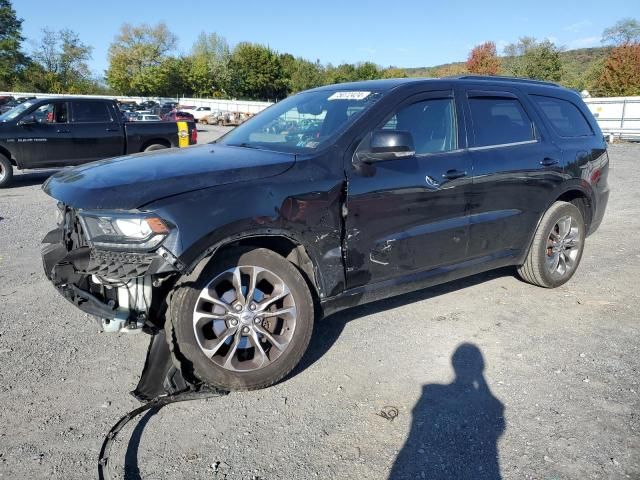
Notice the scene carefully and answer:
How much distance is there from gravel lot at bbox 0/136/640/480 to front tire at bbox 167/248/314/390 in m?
0.18

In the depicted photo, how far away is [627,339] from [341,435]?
2.59 metres

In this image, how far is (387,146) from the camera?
339 centimetres

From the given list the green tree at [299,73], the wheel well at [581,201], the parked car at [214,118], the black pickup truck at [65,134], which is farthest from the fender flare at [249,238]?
the green tree at [299,73]

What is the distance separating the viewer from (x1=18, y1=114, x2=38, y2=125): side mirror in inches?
420

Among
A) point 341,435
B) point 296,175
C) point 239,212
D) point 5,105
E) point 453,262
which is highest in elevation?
point 5,105

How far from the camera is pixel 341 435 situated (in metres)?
2.82

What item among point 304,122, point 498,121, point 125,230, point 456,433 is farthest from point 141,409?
point 498,121

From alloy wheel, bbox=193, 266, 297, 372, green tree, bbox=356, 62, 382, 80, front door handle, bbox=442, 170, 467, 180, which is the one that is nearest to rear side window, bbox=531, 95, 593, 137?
front door handle, bbox=442, 170, 467, 180

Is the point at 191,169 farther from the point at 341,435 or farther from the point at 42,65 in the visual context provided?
the point at 42,65

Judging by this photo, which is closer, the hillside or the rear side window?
the rear side window

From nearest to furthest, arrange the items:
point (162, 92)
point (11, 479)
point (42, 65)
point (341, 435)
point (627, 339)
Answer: point (11, 479) → point (341, 435) → point (627, 339) → point (42, 65) → point (162, 92)

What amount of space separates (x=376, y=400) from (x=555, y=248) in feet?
9.43

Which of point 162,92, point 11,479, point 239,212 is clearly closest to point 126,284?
point 239,212

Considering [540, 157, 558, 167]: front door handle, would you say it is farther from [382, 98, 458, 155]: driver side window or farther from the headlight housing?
the headlight housing
